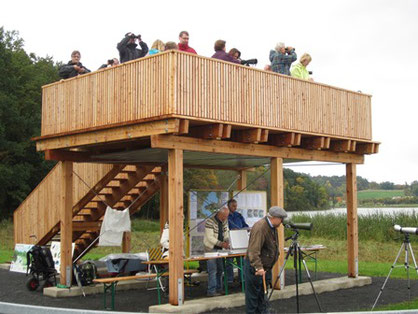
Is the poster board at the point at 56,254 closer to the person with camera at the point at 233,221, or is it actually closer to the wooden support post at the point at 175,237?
the person with camera at the point at 233,221

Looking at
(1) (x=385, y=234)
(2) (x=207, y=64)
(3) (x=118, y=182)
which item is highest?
(2) (x=207, y=64)

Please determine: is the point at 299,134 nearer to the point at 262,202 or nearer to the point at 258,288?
the point at 262,202

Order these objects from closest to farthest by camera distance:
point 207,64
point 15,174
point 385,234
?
point 207,64
point 385,234
point 15,174

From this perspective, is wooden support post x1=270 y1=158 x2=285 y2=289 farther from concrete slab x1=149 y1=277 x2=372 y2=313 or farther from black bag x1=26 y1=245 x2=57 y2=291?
black bag x1=26 y1=245 x2=57 y2=291

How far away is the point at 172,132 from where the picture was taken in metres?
11.6

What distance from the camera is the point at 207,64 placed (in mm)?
12367

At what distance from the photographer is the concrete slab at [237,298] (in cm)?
1153

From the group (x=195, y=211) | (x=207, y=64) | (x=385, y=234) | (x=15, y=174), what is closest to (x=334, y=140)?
(x=195, y=211)

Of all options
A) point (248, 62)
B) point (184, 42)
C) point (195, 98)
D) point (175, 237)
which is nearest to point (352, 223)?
point (248, 62)

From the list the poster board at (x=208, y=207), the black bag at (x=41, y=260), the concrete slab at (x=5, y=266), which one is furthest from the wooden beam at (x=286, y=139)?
the concrete slab at (x=5, y=266)

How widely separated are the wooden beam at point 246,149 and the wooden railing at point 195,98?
1.70 feet

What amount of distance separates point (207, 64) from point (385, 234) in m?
19.3

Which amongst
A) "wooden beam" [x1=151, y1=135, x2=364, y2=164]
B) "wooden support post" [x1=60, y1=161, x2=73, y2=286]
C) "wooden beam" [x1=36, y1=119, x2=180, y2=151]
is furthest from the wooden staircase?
"wooden beam" [x1=151, y1=135, x2=364, y2=164]

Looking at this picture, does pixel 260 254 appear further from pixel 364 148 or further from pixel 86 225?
pixel 86 225
